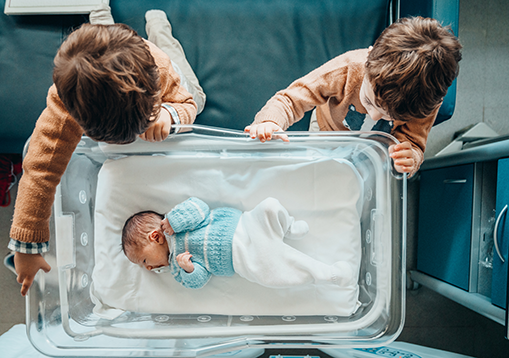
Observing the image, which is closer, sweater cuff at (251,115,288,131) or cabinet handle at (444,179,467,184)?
sweater cuff at (251,115,288,131)

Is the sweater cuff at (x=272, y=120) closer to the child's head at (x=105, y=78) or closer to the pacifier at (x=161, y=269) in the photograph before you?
the child's head at (x=105, y=78)

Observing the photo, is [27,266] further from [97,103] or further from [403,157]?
[403,157]

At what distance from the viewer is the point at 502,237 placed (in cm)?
96

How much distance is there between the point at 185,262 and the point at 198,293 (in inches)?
6.5

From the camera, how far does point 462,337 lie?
1.58 metres

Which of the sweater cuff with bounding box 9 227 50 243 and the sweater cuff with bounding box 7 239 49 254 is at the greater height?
the sweater cuff with bounding box 9 227 50 243

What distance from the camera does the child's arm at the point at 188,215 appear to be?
1.04 m

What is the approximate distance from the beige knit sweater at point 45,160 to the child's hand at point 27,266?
0.08m

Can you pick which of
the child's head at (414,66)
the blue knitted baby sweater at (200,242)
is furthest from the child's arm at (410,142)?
the blue knitted baby sweater at (200,242)

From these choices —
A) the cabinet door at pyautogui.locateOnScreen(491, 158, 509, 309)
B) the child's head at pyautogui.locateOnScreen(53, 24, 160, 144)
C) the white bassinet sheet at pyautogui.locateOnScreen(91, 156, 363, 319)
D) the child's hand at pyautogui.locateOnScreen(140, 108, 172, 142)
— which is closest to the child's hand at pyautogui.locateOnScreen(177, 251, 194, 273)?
the white bassinet sheet at pyautogui.locateOnScreen(91, 156, 363, 319)

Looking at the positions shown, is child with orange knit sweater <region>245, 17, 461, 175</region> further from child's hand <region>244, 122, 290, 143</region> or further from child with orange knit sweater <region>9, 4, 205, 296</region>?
child with orange knit sweater <region>9, 4, 205, 296</region>

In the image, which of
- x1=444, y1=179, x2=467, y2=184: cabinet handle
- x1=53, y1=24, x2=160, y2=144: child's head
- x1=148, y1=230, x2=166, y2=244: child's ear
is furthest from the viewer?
x1=444, y1=179, x2=467, y2=184: cabinet handle

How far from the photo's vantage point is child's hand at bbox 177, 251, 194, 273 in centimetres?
103

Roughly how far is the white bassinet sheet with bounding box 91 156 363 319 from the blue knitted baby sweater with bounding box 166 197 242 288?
7 centimetres
